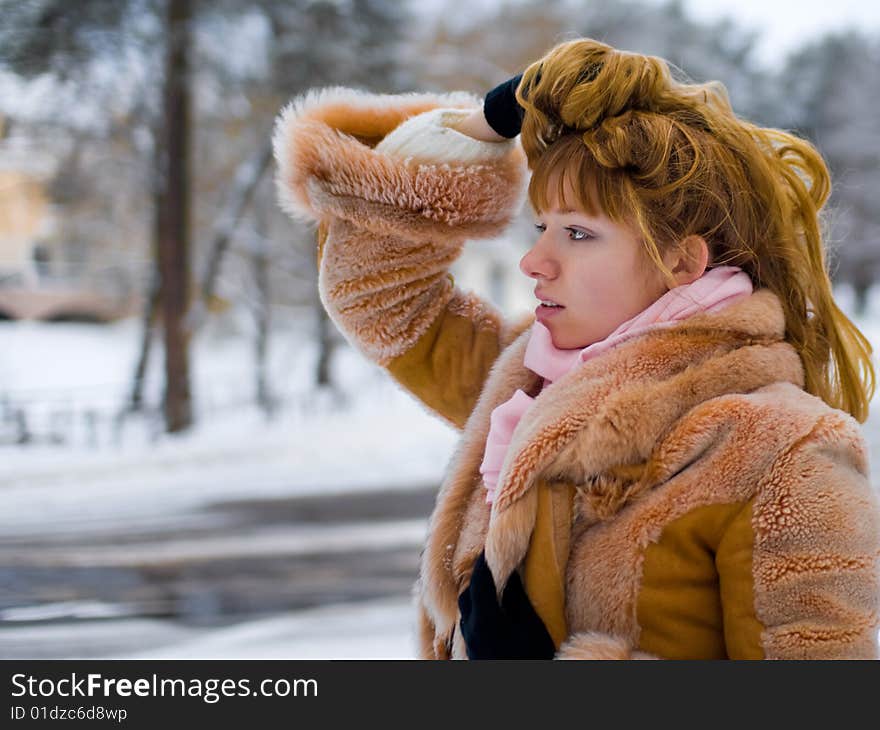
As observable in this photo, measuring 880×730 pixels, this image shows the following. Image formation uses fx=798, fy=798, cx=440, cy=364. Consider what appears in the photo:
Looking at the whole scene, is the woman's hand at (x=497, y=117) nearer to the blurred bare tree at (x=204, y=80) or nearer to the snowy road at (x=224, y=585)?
the snowy road at (x=224, y=585)

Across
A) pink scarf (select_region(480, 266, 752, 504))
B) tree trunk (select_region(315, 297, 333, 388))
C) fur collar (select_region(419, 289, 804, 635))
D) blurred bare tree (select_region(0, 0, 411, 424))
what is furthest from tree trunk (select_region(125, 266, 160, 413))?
fur collar (select_region(419, 289, 804, 635))

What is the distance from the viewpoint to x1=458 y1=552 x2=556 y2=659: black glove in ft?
2.89

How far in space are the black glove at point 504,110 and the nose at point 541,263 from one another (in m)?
0.24

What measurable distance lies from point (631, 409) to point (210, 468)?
5.17 meters

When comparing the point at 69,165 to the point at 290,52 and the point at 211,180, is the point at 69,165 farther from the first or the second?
the point at 290,52

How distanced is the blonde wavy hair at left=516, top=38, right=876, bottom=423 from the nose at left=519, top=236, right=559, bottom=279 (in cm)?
5

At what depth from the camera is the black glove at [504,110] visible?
1.10 metres

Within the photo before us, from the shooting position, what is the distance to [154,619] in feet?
10.1

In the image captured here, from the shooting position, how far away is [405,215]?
3.78 ft

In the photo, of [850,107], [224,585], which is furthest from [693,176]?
[850,107]

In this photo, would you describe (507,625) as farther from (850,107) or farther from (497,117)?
(850,107)

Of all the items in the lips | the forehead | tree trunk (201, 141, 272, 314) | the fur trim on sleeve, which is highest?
tree trunk (201, 141, 272, 314)

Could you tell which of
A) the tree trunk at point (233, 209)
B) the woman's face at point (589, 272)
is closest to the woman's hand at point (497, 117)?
the woman's face at point (589, 272)

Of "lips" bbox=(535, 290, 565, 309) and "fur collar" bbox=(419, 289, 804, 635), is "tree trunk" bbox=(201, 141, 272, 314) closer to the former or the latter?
"lips" bbox=(535, 290, 565, 309)
